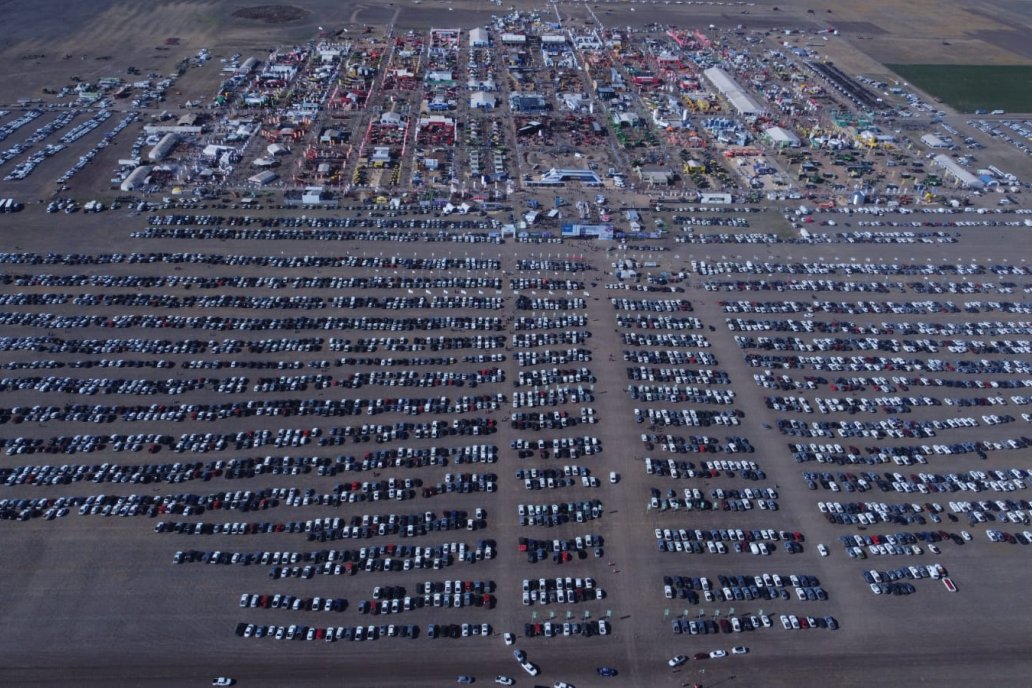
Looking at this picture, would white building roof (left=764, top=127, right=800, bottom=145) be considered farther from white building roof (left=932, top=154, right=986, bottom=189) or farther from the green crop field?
the green crop field

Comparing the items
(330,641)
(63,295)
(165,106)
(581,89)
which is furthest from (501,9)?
(330,641)

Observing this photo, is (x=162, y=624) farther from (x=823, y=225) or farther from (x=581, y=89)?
(x=581, y=89)

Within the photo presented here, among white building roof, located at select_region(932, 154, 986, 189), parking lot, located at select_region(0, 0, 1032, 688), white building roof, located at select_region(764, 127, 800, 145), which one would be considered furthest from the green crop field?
white building roof, located at select_region(764, 127, 800, 145)

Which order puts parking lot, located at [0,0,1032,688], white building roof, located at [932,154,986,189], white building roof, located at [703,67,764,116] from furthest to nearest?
white building roof, located at [703,67,764,116] < white building roof, located at [932,154,986,189] < parking lot, located at [0,0,1032,688]

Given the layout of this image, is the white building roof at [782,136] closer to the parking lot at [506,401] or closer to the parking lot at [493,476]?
the parking lot at [506,401]

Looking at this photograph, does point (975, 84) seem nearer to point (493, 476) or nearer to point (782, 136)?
point (782, 136)

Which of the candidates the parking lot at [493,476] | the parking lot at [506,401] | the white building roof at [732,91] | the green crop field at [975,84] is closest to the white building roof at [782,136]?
the parking lot at [506,401]
